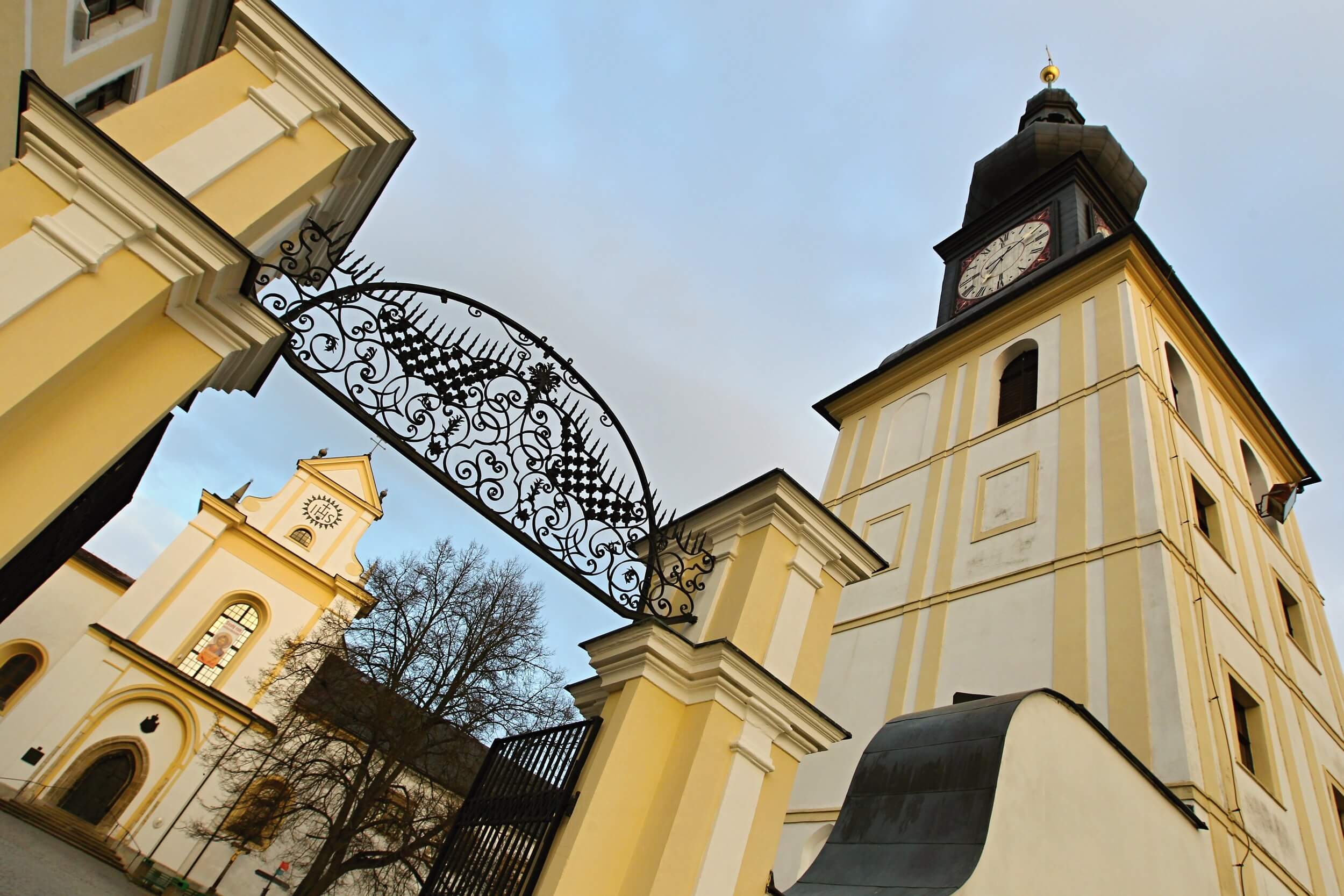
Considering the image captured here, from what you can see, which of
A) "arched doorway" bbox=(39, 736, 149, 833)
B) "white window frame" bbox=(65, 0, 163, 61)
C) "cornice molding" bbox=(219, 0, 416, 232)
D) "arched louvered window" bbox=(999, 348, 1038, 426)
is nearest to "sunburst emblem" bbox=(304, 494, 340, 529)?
"arched doorway" bbox=(39, 736, 149, 833)

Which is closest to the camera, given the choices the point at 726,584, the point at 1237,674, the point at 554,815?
the point at 554,815

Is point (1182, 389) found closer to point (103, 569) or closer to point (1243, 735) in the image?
point (1243, 735)

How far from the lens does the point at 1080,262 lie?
14758mm

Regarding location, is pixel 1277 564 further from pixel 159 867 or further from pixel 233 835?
pixel 159 867

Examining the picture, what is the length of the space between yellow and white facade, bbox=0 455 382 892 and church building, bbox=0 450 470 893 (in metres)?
0.04

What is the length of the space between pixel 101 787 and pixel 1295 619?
31306mm

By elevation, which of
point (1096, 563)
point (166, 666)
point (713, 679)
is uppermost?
point (1096, 563)

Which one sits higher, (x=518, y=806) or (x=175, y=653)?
(x=175, y=653)

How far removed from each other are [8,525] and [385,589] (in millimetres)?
18791

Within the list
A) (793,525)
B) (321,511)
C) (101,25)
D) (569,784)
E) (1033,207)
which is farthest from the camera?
(321,511)

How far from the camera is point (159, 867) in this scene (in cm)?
2353

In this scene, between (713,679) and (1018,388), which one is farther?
A: (1018,388)

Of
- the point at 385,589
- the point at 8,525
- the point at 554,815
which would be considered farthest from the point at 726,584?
the point at 385,589

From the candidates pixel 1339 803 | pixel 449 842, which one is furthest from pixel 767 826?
pixel 1339 803
